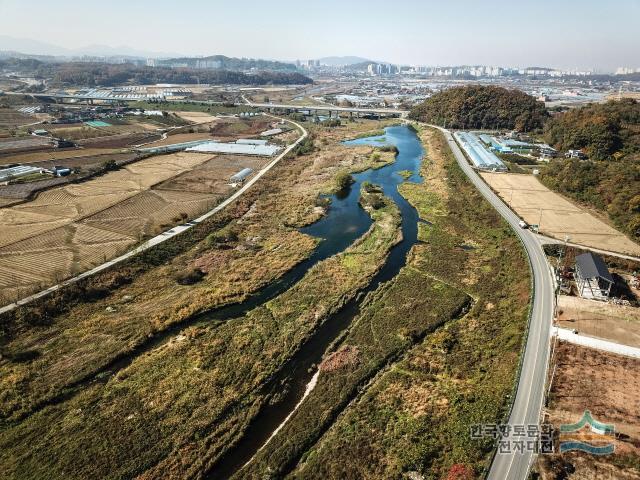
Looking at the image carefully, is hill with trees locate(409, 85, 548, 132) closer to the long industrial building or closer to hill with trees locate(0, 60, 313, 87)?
the long industrial building

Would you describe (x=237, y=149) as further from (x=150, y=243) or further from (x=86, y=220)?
(x=150, y=243)

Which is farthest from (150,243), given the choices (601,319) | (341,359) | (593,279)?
(593,279)

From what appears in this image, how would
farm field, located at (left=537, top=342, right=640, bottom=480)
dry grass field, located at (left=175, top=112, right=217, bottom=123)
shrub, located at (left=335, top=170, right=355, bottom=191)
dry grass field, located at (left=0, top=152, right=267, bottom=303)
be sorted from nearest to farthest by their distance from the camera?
farm field, located at (left=537, top=342, right=640, bottom=480), dry grass field, located at (left=0, top=152, right=267, bottom=303), shrub, located at (left=335, top=170, right=355, bottom=191), dry grass field, located at (left=175, top=112, right=217, bottom=123)

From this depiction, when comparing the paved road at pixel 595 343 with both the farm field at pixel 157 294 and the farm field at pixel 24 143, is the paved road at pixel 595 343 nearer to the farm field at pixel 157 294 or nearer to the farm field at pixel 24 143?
the farm field at pixel 157 294

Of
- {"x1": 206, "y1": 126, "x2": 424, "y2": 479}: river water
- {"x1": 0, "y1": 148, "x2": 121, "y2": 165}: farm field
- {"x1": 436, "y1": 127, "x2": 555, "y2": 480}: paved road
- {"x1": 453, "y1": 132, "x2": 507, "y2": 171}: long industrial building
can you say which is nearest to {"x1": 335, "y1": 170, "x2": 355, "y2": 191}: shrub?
{"x1": 206, "y1": 126, "x2": 424, "y2": 479}: river water

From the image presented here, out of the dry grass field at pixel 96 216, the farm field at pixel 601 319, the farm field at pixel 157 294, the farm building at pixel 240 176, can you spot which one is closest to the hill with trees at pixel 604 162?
the farm field at pixel 601 319

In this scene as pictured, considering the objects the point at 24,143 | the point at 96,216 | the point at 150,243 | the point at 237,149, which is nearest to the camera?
the point at 150,243
